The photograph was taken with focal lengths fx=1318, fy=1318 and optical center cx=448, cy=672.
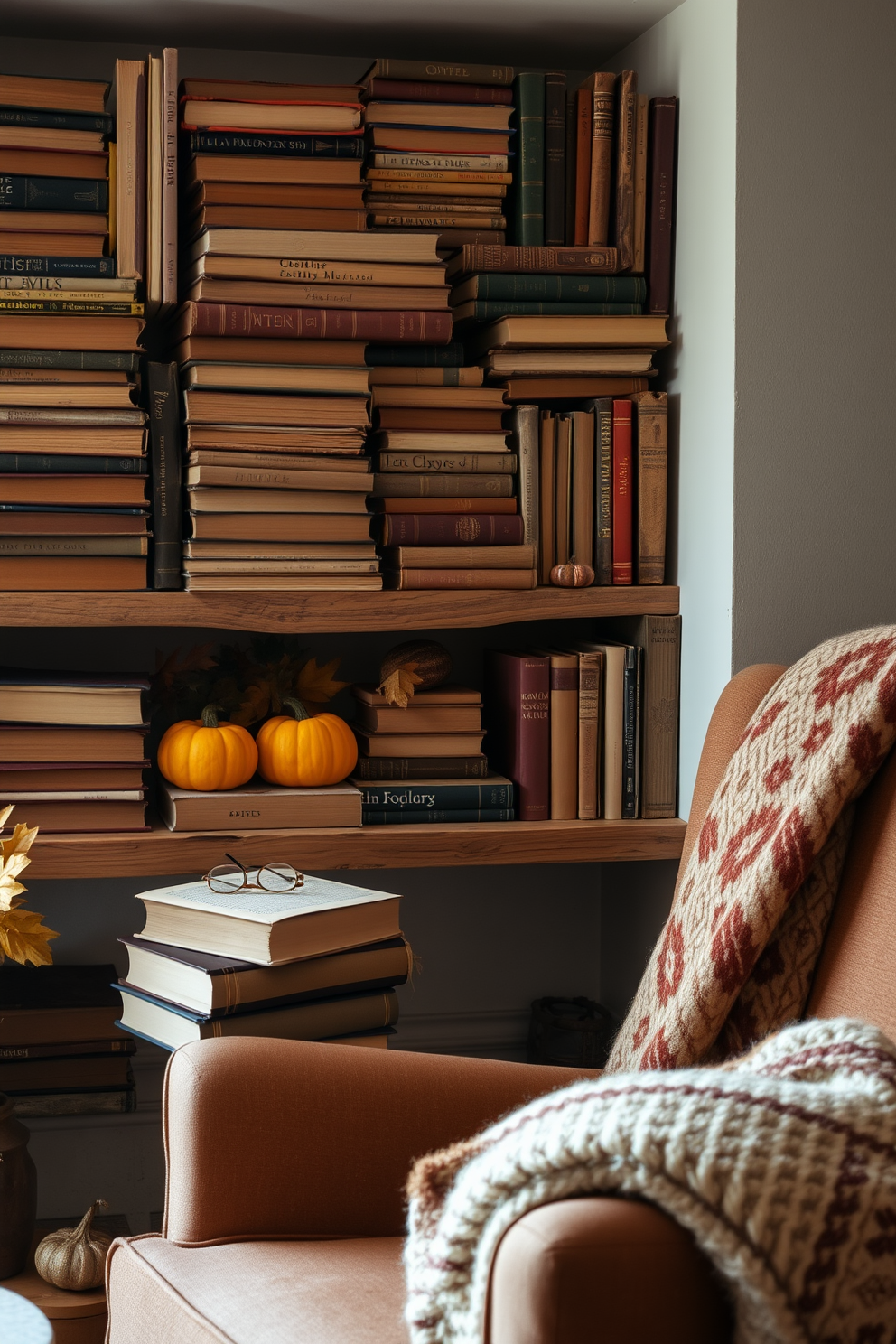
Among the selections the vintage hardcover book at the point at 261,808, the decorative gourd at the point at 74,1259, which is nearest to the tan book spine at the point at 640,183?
the vintage hardcover book at the point at 261,808

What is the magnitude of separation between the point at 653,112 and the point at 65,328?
0.91m

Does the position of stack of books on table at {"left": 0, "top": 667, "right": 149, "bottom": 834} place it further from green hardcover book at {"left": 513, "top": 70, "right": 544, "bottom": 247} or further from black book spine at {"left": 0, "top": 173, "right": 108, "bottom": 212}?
green hardcover book at {"left": 513, "top": 70, "right": 544, "bottom": 247}

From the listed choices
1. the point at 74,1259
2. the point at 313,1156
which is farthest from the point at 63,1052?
the point at 313,1156

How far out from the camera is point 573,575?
77.0 inches

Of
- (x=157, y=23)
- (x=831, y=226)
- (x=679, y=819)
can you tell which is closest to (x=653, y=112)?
(x=831, y=226)

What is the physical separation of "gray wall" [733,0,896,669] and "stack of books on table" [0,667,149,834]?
0.86 m

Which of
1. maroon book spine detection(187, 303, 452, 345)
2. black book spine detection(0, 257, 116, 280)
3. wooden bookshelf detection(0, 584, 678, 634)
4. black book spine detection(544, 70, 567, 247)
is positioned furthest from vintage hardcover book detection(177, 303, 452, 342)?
wooden bookshelf detection(0, 584, 678, 634)

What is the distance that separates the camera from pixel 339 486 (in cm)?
188

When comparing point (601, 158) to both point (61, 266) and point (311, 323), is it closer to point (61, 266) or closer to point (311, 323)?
point (311, 323)

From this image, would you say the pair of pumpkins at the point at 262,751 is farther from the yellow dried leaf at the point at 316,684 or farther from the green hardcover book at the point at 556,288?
the green hardcover book at the point at 556,288

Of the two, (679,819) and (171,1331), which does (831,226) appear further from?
(171,1331)

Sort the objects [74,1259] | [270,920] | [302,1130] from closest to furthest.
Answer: [302,1130], [270,920], [74,1259]

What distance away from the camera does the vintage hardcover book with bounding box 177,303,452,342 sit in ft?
5.98

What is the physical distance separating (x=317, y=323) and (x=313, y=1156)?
3.70 ft
